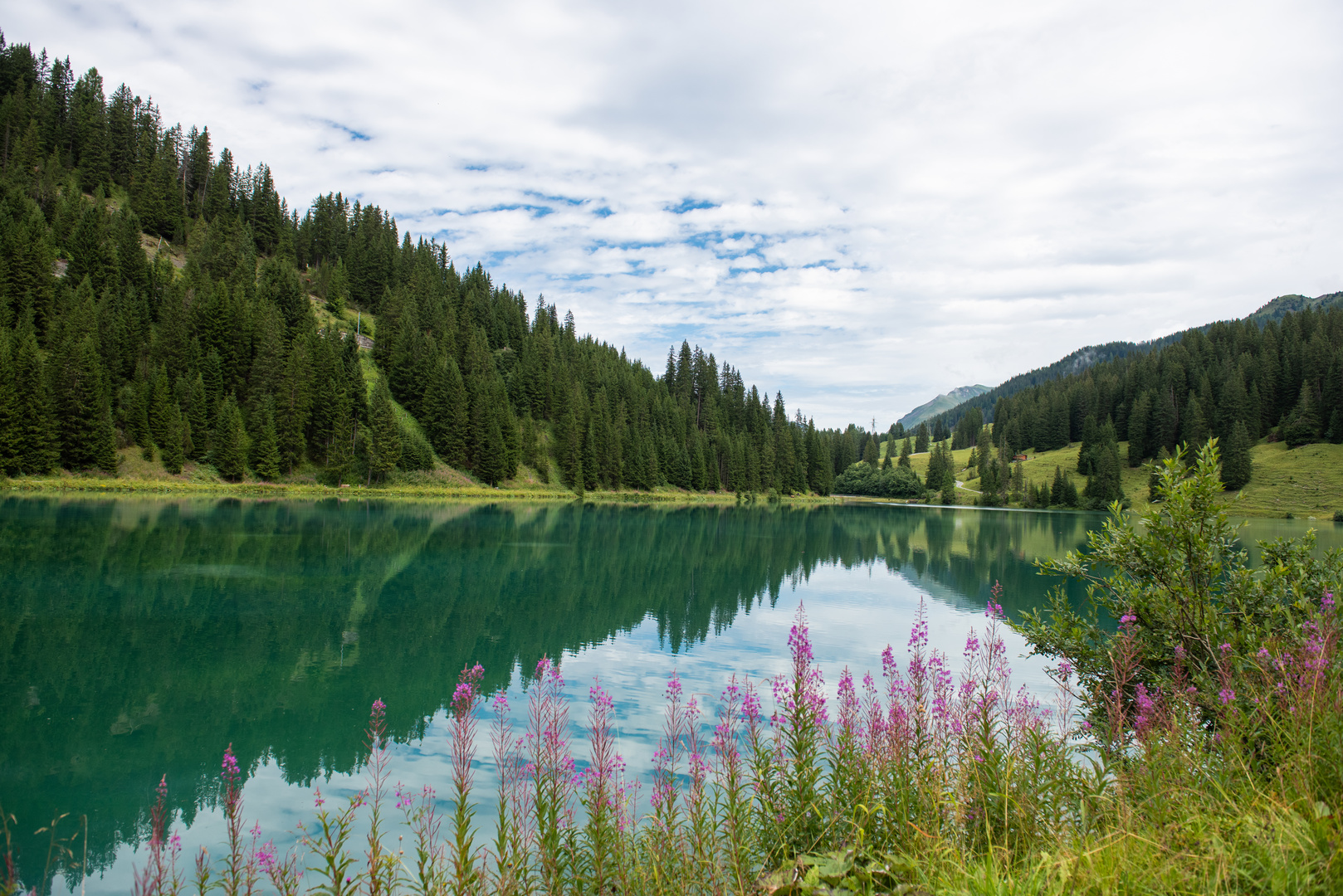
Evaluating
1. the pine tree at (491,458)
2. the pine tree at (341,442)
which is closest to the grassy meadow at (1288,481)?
the pine tree at (491,458)

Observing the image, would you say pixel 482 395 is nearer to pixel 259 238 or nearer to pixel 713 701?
pixel 259 238

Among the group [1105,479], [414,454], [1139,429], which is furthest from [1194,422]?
[414,454]

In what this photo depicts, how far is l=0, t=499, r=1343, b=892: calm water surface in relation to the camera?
9.66m

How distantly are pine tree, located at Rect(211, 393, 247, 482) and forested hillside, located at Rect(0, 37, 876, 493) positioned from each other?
264 millimetres

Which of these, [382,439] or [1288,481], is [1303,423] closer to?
[1288,481]

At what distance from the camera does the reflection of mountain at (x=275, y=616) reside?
33.9ft

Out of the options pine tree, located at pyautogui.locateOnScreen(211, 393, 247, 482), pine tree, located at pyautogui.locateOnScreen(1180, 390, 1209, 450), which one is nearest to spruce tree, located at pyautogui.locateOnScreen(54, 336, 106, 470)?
pine tree, located at pyautogui.locateOnScreen(211, 393, 247, 482)

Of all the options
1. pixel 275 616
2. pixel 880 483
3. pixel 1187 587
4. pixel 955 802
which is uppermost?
pixel 1187 587

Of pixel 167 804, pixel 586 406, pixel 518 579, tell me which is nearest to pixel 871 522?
pixel 586 406

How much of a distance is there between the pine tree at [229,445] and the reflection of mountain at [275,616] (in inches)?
773

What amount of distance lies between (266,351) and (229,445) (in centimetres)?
1495

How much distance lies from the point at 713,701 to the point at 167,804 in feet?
28.4

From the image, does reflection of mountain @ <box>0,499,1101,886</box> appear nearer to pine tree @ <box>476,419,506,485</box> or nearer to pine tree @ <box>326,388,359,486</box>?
pine tree @ <box>326,388,359,486</box>

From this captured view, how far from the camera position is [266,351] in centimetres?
7775
